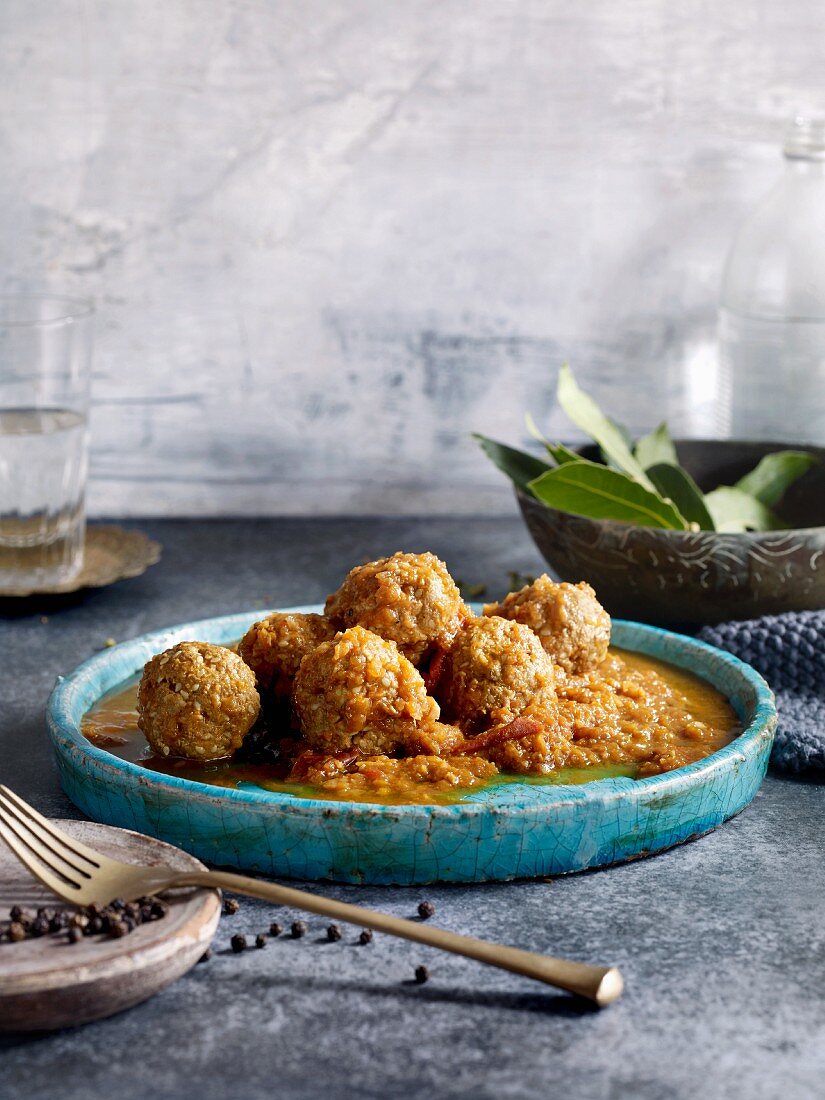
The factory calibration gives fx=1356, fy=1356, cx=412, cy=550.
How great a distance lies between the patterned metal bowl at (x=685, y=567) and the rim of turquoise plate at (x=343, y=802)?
13 centimetres

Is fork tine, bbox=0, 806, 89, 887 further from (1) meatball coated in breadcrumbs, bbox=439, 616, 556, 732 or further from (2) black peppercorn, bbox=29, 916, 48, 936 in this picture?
(1) meatball coated in breadcrumbs, bbox=439, 616, 556, 732

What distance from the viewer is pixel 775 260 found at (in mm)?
2545

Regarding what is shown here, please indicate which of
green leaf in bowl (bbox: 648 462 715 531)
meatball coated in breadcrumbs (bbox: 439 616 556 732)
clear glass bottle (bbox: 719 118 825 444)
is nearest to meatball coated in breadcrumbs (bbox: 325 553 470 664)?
meatball coated in breadcrumbs (bbox: 439 616 556 732)

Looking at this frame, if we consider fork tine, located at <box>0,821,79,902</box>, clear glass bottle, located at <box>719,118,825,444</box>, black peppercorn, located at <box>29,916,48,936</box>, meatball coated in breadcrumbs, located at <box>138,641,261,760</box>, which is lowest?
black peppercorn, located at <box>29,916,48,936</box>

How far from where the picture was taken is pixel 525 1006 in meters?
1.10

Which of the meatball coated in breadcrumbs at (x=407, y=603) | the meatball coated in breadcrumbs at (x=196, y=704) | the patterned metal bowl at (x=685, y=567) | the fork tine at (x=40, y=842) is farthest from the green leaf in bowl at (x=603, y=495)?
the fork tine at (x=40, y=842)

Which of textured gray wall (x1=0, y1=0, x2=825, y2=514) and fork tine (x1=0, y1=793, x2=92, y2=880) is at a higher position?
textured gray wall (x1=0, y1=0, x2=825, y2=514)

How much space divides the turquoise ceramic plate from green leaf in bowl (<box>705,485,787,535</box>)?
0.78m

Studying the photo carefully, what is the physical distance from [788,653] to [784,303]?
99 centimetres

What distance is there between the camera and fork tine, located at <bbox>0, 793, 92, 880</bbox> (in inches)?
47.3

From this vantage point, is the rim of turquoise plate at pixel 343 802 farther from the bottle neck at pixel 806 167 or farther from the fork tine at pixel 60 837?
the bottle neck at pixel 806 167

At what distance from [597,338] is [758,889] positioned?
169 centimetres

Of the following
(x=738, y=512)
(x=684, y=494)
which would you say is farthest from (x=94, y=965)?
(x=738, y=512)

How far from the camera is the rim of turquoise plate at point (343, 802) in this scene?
129cm
